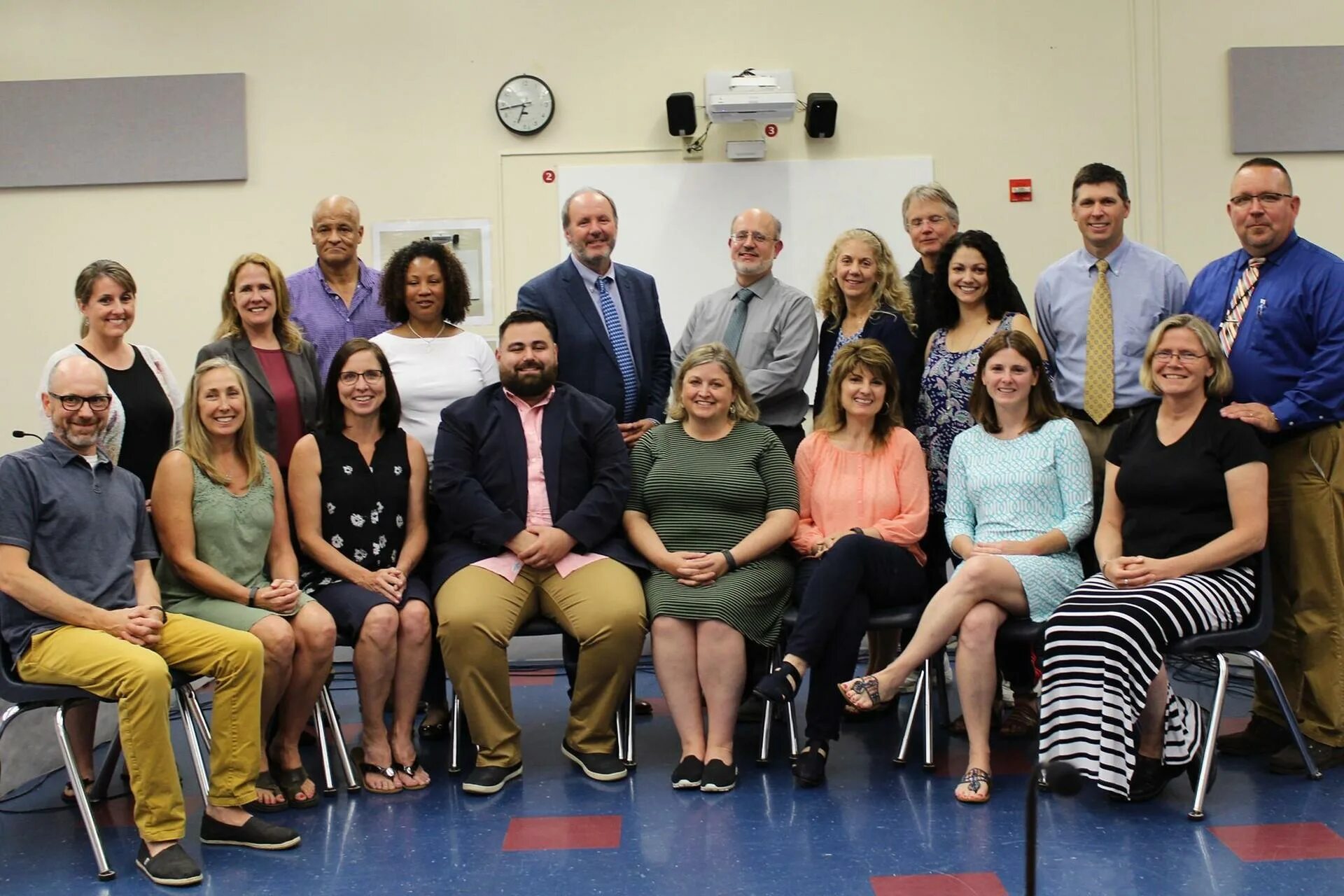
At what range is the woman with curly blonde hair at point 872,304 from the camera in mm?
4043

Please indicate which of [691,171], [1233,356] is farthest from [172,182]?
[1233,356]

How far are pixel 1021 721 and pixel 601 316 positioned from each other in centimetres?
192

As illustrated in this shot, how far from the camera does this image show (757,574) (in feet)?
12.1

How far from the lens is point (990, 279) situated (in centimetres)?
389

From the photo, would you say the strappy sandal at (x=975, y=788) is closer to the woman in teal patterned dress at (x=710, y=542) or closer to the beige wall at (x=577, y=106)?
the woman in teal patterned dress at (x=710, y=542)

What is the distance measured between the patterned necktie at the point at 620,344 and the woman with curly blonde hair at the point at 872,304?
25.9 inches

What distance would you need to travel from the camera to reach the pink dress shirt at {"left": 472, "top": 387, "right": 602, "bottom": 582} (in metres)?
3.68

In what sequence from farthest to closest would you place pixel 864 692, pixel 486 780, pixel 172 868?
pixel 486 780, pixel 864 692, pixel 172 868

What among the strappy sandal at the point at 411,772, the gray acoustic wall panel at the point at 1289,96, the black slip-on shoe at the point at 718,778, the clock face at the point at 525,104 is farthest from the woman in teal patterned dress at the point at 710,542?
the gray acoustic wall panel at the point at 1289,96

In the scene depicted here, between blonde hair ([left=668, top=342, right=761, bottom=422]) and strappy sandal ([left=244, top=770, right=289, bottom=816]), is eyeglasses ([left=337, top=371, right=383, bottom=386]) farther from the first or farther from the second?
strappy sandal ([left=244, top=770, right=289, bottom=816])

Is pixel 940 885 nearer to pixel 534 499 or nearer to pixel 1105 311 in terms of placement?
pixel 534 499

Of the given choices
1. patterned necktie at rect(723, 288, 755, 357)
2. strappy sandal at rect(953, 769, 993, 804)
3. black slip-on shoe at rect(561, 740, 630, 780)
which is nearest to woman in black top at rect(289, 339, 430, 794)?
black slip-on shoe at rect(561, 740, 630, 780)

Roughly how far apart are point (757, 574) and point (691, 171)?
282 centimetres

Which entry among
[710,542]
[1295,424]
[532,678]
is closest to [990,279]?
[1295,424]
